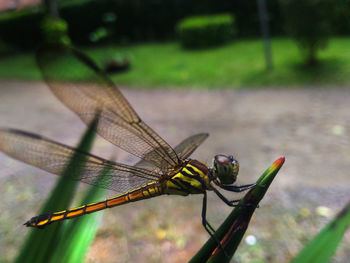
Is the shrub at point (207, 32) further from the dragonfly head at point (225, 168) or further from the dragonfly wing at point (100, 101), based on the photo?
the dragonfly head at point (225, 168)

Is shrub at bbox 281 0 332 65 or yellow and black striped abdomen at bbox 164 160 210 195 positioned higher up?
yellow and black striped abdomen at bbox 164 160 210 195

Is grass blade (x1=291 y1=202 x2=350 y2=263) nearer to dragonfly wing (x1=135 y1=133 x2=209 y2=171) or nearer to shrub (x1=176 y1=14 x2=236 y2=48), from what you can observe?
dragonfly wing (x1=135 y1=133 x2=209 y2=171)

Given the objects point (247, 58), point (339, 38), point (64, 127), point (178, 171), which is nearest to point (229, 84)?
point (247, 58)

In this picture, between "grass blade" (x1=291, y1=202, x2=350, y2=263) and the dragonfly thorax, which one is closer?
"grass blade" (x1=291, y1=202, x2=350, y2=263)

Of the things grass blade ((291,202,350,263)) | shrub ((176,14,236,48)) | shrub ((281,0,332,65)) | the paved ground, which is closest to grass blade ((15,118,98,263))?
the paved ground

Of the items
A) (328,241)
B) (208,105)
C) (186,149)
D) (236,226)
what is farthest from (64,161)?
(208,105)
